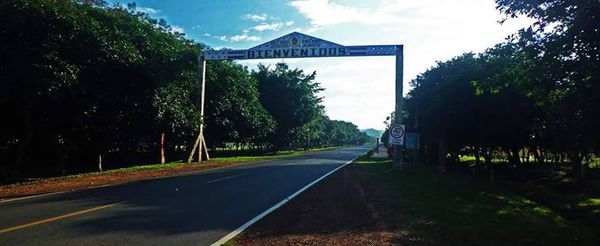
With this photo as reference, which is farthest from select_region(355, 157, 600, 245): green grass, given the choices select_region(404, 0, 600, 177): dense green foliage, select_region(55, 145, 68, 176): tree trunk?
select_region(55, 145, 68, 176): tree trunk

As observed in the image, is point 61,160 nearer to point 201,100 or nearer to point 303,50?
point 201,100

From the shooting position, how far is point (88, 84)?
21.7 m

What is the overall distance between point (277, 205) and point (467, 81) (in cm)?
2314

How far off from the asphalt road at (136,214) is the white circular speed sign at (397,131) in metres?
8.37

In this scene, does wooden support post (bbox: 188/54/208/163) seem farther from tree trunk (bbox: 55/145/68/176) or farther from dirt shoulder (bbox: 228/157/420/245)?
dirt shoulder (bbox: 228/157/420/245)

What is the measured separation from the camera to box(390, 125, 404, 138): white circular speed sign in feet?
75.9

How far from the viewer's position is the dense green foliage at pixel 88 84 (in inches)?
762

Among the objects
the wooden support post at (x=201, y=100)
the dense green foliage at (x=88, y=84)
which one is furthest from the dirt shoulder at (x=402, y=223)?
the wooden support post at (x=201, y=100)

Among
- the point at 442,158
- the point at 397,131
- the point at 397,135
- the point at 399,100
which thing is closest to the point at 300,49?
the point at 399,100

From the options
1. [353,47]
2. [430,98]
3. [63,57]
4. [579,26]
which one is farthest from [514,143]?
[63,57]

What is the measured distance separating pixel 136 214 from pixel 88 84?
13295 millimetres

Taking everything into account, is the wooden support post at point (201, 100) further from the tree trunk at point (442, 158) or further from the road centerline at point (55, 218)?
the road centerline at point (55, 218)

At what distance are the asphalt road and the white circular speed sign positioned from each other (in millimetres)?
8374

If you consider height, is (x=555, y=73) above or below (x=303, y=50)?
below
